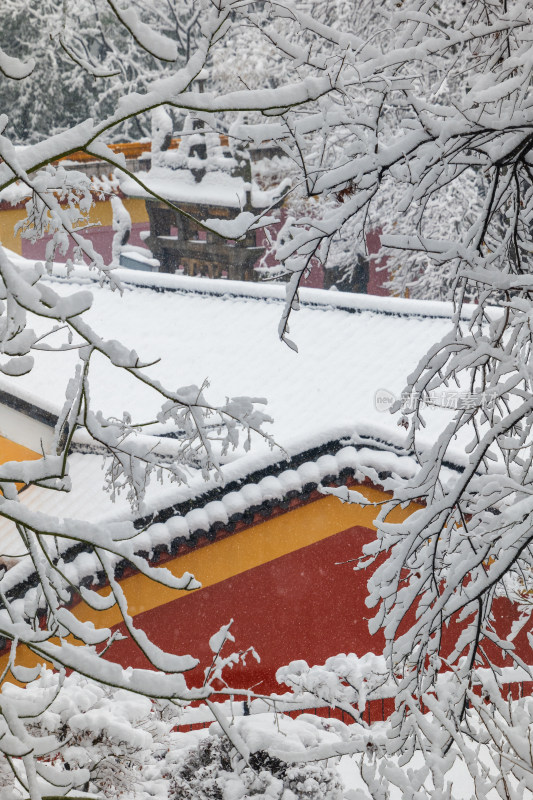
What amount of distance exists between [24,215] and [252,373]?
38.7ft

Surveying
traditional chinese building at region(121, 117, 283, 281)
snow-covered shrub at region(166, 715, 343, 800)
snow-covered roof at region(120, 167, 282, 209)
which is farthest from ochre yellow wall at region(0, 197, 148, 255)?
snow-covered shrub at region(166, 715, 343, 800)

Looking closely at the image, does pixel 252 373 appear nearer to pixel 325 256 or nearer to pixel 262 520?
pixel 262 520

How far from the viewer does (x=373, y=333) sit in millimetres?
9500

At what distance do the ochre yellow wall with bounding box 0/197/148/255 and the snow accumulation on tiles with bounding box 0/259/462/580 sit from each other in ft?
23.3

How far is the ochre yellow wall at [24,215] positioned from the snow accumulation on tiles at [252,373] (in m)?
7.11

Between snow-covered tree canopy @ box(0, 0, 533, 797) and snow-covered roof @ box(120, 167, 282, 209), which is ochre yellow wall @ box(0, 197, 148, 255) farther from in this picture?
snow-covered tree canopy @ box(0, 0, 533, 797)

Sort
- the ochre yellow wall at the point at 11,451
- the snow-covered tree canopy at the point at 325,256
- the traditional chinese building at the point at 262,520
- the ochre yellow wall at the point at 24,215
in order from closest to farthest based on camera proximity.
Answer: the snow-covered tree canopy at the point at 325,256 < the traditional chinese building at the point at 262,520 < the ochre yellow wall at the point at 11,451 < the ochre yellow wall at the point at 24,215

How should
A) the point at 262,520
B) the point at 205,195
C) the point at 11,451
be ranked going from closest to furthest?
the point at 262,520 < the point at 11,451 < the point at 205,195

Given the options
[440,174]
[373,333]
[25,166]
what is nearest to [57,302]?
[25,166]

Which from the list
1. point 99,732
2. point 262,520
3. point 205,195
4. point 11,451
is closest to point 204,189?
point 205,195

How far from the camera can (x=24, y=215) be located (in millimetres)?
18703

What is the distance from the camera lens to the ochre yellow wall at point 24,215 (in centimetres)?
1873

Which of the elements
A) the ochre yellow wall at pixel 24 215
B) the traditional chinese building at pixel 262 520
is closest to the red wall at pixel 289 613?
the traditional chinese building at pixel 262 520

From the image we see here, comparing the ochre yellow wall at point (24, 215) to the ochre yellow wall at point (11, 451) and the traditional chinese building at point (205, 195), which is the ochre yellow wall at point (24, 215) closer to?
the traditional chinese building at point (205, 195)
